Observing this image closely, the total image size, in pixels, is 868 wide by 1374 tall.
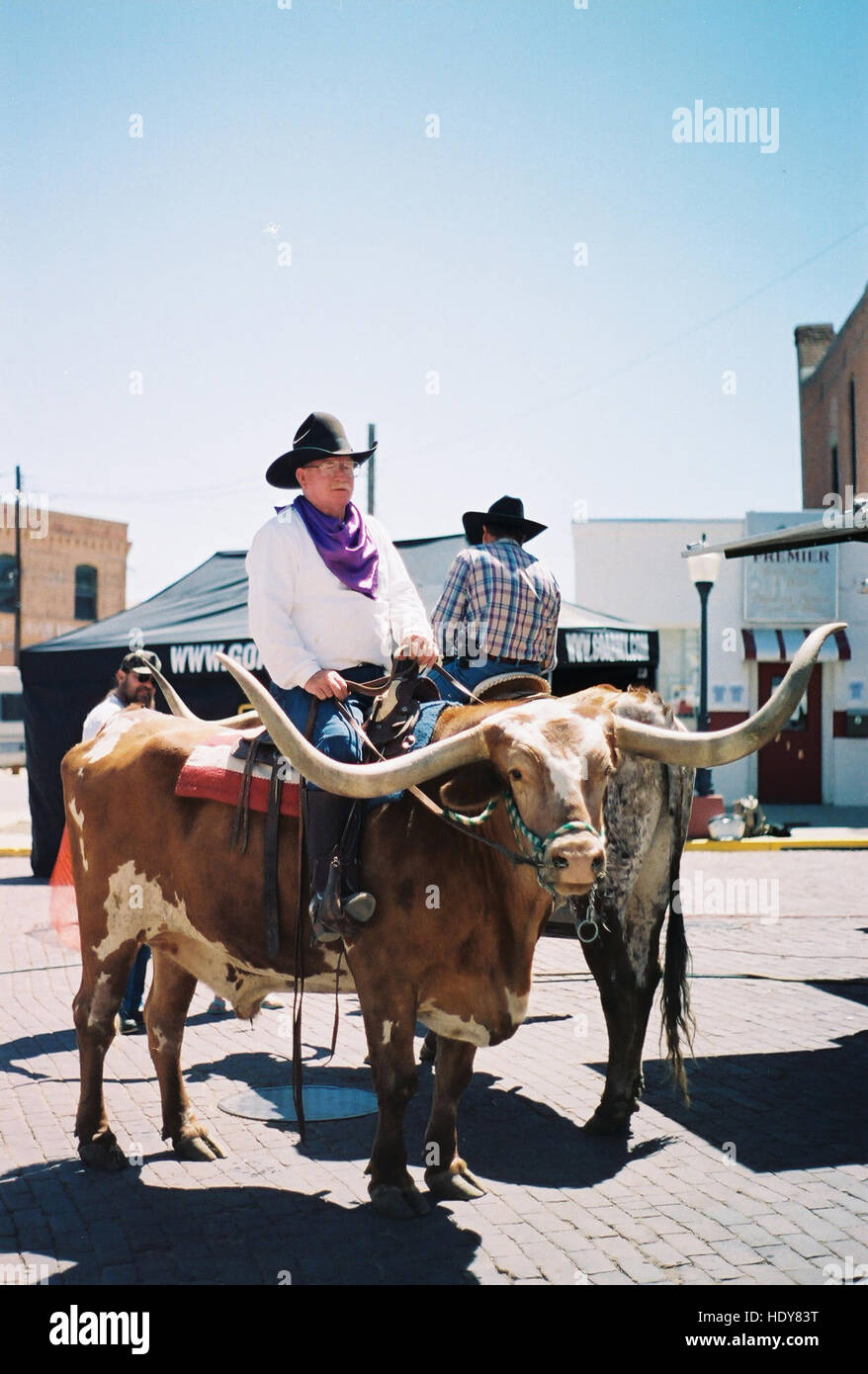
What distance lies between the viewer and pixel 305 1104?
5.70 metres

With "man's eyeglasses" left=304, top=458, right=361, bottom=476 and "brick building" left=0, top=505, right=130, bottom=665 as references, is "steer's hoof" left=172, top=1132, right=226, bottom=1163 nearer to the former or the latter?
"man's eyeglasses" left=304, top=458, right=361, bottom=476

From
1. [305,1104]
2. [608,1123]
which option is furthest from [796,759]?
[305,1104]

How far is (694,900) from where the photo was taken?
12344 millimetres

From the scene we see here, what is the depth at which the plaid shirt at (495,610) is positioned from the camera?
595 centimetres

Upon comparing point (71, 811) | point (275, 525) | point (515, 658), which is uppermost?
point (275, 525)

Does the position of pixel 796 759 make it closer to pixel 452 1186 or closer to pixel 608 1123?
pixel 608 1123

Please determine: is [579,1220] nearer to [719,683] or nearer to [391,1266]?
[391,1266]

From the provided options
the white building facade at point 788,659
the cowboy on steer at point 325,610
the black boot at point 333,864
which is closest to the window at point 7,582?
the white building facade at point 788,659

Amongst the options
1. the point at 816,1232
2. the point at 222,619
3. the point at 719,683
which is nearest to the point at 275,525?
the point at 816,1232

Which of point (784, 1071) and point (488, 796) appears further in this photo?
point (784, 1071)

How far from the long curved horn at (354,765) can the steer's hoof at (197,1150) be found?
2052 millimetres

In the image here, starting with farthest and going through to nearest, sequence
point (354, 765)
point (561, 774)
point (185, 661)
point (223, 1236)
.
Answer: point (185, 661) < point (223, 1236) < point (354, 765) < point (561, 774)

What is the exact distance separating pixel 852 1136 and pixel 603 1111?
1.08m

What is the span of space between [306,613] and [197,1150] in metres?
2.31
